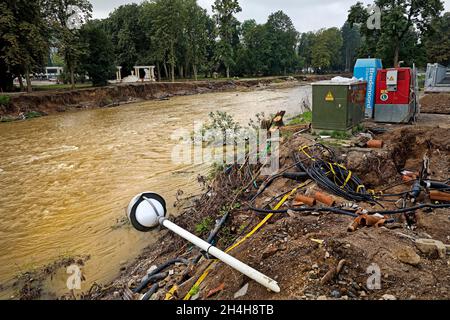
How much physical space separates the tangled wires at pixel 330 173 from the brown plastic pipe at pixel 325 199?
0.39m

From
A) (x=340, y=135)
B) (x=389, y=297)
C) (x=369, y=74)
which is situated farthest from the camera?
(x=369, y=74)

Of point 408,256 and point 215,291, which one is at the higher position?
point 408,256

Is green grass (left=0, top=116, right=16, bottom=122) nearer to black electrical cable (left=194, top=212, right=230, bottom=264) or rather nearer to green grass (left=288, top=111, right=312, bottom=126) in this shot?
green grass (left=288, top=111, right=312, bottom=126)

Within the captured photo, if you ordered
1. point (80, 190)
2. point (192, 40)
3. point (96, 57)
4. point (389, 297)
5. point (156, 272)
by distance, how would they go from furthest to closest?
point (192, 40) → point (96, 57) → point (80, 190) → point (156, 272) → point (389, 297)

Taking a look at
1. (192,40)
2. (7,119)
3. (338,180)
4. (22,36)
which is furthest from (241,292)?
(192,40)

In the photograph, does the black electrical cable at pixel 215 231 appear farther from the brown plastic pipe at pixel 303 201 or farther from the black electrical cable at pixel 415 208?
the black electrical cable at pixel 415 208

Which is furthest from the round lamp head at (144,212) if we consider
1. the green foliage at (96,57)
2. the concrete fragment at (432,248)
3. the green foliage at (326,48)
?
the green foliage at (326,48)

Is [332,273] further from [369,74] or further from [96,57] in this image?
[96,57]

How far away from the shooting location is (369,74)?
29.4 ft

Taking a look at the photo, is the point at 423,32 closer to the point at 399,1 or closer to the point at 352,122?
the point at 399,1

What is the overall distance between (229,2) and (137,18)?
1631cm

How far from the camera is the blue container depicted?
351 inches

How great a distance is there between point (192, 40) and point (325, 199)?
51.3m

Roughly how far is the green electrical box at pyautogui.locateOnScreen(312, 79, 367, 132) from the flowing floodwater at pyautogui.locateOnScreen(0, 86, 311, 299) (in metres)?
3.64
